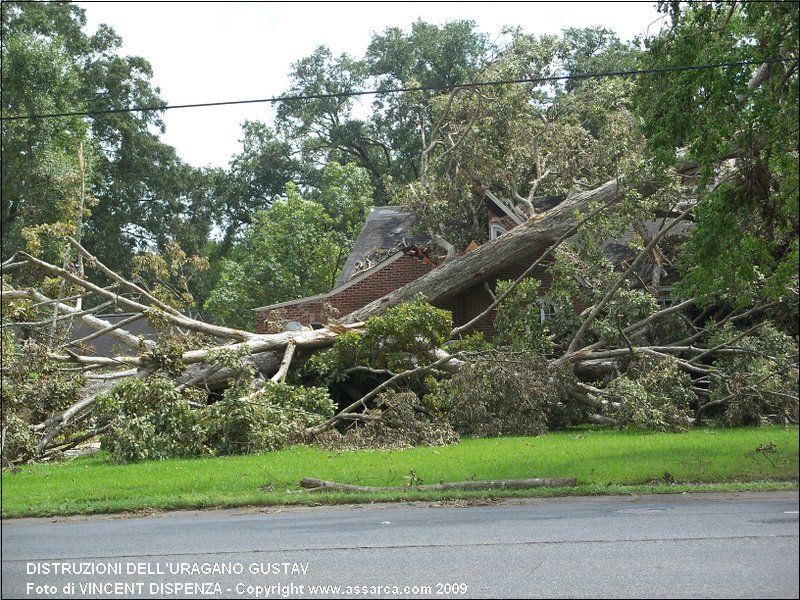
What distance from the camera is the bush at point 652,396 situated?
15273 millimetres

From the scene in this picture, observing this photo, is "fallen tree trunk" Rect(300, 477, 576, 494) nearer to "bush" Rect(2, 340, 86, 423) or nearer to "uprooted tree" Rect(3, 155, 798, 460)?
"uprooted tree" Rect(3, 155, 798, 460)

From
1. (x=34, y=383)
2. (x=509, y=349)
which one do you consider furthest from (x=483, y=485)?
(x=34, y=383)

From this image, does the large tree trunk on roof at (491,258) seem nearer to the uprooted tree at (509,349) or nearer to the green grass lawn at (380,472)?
the uprooted tree at (509,349)

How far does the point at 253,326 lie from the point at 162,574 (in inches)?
1347

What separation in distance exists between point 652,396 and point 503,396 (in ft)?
8.03

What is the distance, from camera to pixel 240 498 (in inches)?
440

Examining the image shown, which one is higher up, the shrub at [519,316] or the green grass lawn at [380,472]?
the shrub at [519,316]

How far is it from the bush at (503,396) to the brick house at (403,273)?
6153mm

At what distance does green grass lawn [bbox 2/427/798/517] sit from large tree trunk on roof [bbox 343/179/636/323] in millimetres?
6383

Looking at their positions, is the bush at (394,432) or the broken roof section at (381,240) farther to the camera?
the broken roof section at (381,240)

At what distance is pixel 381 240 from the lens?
1272 inches

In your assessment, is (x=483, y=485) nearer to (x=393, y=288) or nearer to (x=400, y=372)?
(x=400, y=372)

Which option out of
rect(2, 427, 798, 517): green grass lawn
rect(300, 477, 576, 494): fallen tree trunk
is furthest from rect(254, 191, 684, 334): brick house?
rect(300, 477, 576, 494): fallen tree trunk

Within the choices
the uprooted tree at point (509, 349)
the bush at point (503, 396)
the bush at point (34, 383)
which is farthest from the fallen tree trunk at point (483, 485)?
the bush at point (34, 383)
